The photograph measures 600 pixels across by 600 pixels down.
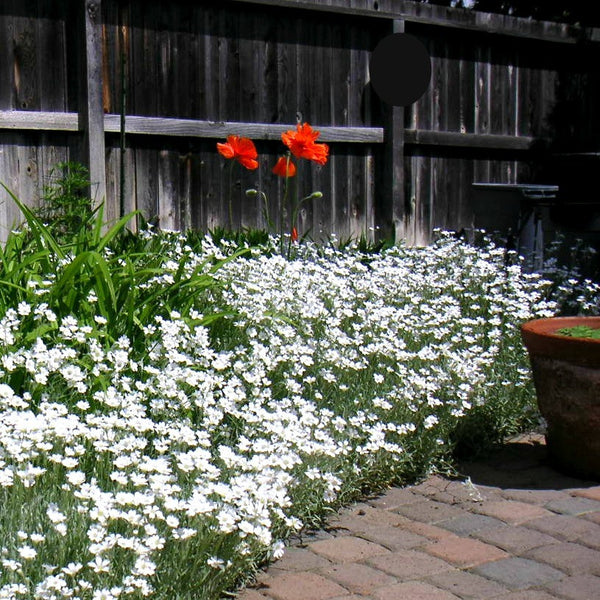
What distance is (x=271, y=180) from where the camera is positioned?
25.2 ft

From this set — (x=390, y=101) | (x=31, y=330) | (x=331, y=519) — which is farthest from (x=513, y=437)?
(x=390, y=101)

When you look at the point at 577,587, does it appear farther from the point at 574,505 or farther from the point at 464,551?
the point at 574,505

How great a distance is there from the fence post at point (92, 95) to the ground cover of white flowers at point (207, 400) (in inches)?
46.7

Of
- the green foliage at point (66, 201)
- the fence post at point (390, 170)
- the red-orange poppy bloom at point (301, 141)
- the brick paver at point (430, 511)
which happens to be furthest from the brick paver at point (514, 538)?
the fence post at point (390, 170)

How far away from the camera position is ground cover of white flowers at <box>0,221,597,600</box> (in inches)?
111

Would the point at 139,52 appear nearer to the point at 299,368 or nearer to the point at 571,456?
the point at 299,368

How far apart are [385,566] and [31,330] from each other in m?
1.74

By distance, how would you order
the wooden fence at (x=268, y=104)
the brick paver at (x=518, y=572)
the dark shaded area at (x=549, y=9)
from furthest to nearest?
1. the dark shaded area at (x=549, y=9)
2. the wooden fence at (x=268, y=104)
3. the brick paver at (x=518, y=572)

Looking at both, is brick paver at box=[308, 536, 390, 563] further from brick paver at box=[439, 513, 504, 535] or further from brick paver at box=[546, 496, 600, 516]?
brick paver at box=[546, 496, 600, 516]

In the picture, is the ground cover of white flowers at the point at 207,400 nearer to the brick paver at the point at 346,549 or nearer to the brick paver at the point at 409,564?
the brick paver at the point at 346,549

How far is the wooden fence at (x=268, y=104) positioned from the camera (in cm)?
658

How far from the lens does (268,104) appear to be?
7656 millimetres

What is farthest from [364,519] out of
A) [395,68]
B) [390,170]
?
[395,68]

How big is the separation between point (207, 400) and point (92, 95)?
3604mm
